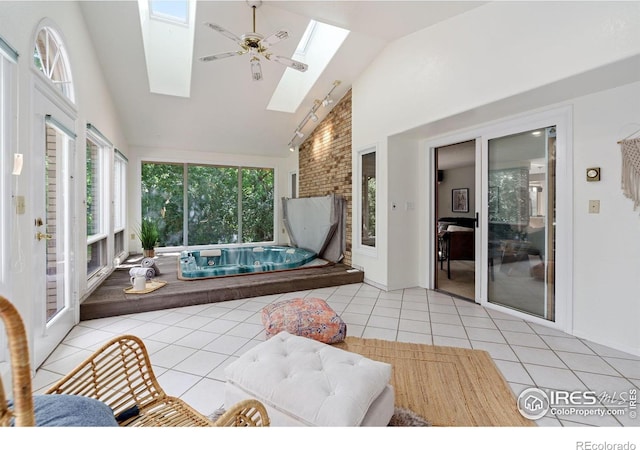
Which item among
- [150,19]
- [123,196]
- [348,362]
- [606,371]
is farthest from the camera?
[123,196]

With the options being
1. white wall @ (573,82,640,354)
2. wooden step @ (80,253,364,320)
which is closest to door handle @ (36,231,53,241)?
wooden step @ (80,253,364,320)

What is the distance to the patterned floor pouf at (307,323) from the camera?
92.8 inches

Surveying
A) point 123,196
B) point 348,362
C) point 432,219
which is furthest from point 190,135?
point 348,362

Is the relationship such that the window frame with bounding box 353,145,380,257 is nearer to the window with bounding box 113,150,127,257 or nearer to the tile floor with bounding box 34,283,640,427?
the tile floor with bounding box 34,283,640,427

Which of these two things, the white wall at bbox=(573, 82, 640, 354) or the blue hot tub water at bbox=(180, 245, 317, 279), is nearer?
A: the white wall at bbox=(573, 82, 640, 354)

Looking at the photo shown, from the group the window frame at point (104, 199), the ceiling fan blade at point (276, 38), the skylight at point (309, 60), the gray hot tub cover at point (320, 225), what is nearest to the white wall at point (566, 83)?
the skylight at point (309, 60)

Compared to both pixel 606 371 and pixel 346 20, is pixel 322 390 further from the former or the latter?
pixel 346 20

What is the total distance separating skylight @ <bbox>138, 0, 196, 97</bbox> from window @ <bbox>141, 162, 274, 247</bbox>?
2.02 m

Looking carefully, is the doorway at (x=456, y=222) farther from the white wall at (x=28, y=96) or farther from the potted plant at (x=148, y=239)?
the potted plant at (x=148, y=239)

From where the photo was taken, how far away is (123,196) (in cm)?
548

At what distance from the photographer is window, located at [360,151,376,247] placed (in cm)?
444

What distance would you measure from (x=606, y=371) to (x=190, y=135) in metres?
6.44

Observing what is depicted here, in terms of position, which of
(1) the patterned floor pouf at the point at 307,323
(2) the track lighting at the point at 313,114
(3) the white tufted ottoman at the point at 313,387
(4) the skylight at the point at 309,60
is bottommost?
(1) the patterned floor pouf at the point at 307,323

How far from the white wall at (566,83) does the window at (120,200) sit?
4.99 metres
